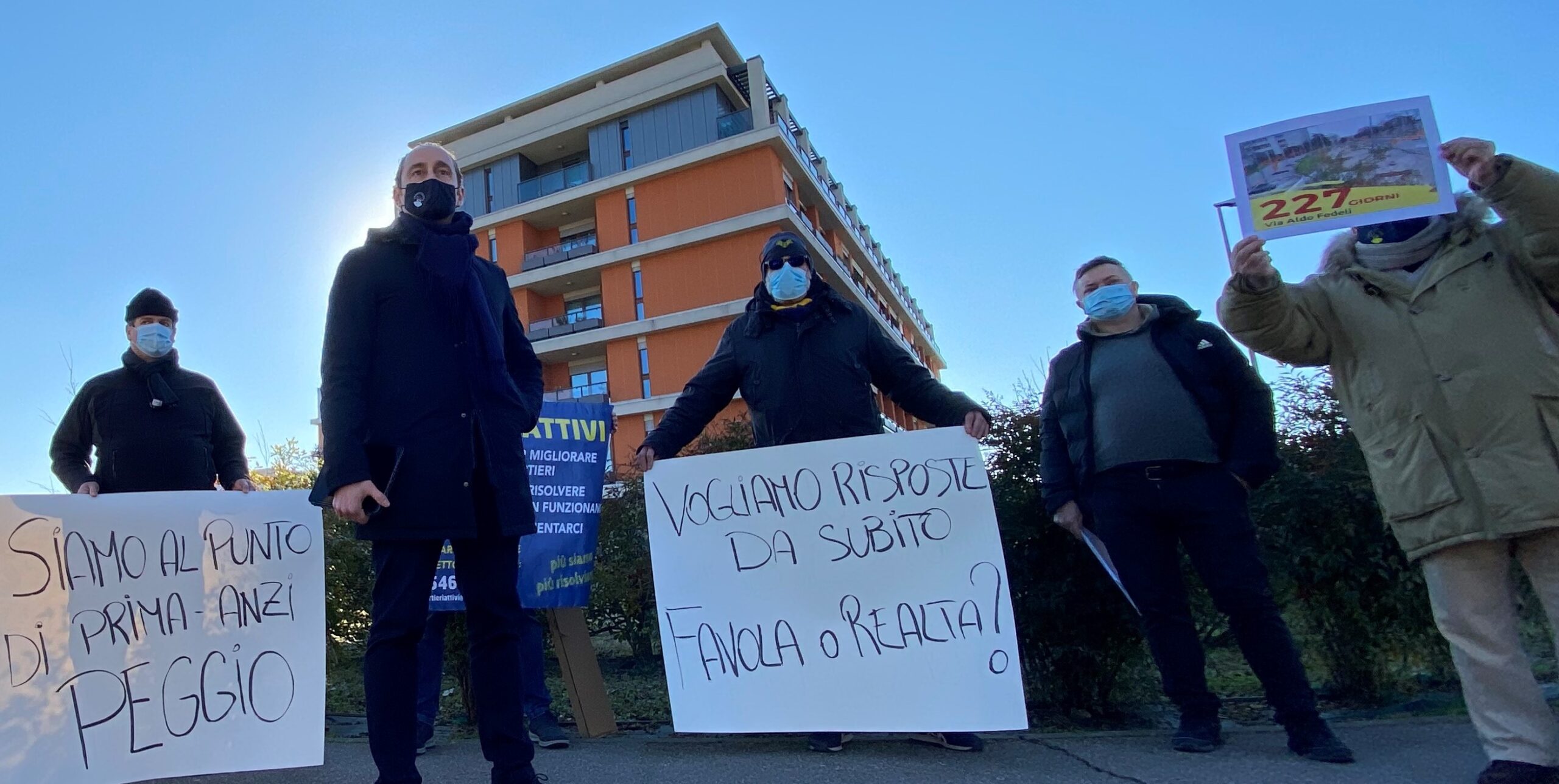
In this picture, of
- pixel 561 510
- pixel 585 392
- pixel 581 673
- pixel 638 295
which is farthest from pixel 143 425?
pixel 585 392

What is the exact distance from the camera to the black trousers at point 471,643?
216 centimetres

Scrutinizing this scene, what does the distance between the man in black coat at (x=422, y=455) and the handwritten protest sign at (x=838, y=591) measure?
36.0 inches

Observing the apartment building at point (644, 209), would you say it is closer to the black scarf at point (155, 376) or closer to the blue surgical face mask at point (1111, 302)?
the black scarf at point (155, 376)

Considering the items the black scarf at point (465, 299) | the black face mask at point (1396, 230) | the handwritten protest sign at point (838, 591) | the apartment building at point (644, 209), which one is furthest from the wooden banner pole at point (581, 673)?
the apartment building at point (644, 209)

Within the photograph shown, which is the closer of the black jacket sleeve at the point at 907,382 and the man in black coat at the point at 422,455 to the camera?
the man in black coat at the point at 422,455

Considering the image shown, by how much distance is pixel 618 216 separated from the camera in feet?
118

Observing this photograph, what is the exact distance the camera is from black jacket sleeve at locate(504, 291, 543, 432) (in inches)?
103

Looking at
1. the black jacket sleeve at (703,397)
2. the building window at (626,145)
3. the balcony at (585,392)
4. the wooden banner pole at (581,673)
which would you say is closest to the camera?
the black jacket sleeve at (703,397)

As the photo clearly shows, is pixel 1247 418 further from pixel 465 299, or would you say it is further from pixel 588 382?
pixel 588 382

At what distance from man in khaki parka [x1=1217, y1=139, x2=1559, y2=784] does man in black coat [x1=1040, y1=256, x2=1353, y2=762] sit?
1.33 feet

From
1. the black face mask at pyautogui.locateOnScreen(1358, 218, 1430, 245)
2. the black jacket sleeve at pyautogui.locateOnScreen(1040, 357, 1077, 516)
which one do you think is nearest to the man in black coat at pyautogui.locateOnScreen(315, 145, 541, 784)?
the black jacket sleeve at pyautogui.locateOnScreen(1040, 357, 1077, 516)

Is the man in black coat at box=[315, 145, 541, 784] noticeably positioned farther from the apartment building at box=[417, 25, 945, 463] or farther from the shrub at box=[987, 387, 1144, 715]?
the apartment building at box=[417, 25, 945, 463]

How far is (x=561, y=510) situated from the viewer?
4.02 metres

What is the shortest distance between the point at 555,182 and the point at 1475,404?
3892cm
